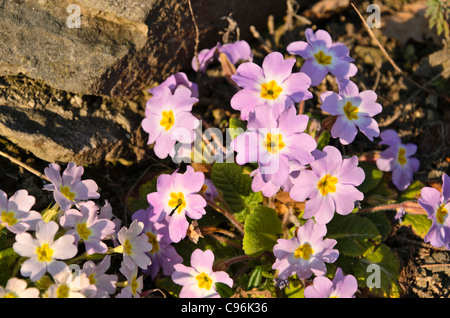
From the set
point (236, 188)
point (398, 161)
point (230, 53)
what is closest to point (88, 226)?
point (236, 188)

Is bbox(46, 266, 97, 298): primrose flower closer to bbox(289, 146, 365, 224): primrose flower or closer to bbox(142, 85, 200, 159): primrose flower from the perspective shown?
bbox(142, 85, 200, 159): primrose flower

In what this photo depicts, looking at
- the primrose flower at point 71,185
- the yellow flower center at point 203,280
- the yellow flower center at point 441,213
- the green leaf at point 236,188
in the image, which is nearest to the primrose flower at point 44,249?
the primrose flower at point 71,185

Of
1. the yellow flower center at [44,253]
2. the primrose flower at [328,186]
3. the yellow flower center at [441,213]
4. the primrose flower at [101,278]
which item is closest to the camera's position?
the yellow flower center at [44,253]

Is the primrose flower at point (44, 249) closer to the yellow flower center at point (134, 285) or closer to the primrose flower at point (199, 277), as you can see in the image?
the yellow flower center at point (134, 285)

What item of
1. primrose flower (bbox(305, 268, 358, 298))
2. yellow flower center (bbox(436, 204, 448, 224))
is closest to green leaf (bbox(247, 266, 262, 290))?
primrose flower (bbox(305, 268, 358, 298))

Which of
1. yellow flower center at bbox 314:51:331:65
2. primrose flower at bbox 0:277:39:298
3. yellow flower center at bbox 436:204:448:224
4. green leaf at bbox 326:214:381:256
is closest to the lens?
primrose flower at bbox 0:277:39:298

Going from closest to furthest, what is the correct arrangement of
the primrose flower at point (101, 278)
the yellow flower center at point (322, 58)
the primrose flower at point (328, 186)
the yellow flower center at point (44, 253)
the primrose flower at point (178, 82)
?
the yellow flower center at point (44, 253)
the primrose flower at point (101, 278)
the primrose flower at point (328, 186)
the yellow flower center at point (322, 58)
the primrose flower at point (178, 82)

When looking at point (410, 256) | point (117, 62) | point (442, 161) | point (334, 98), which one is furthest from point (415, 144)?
point (117, 62)
